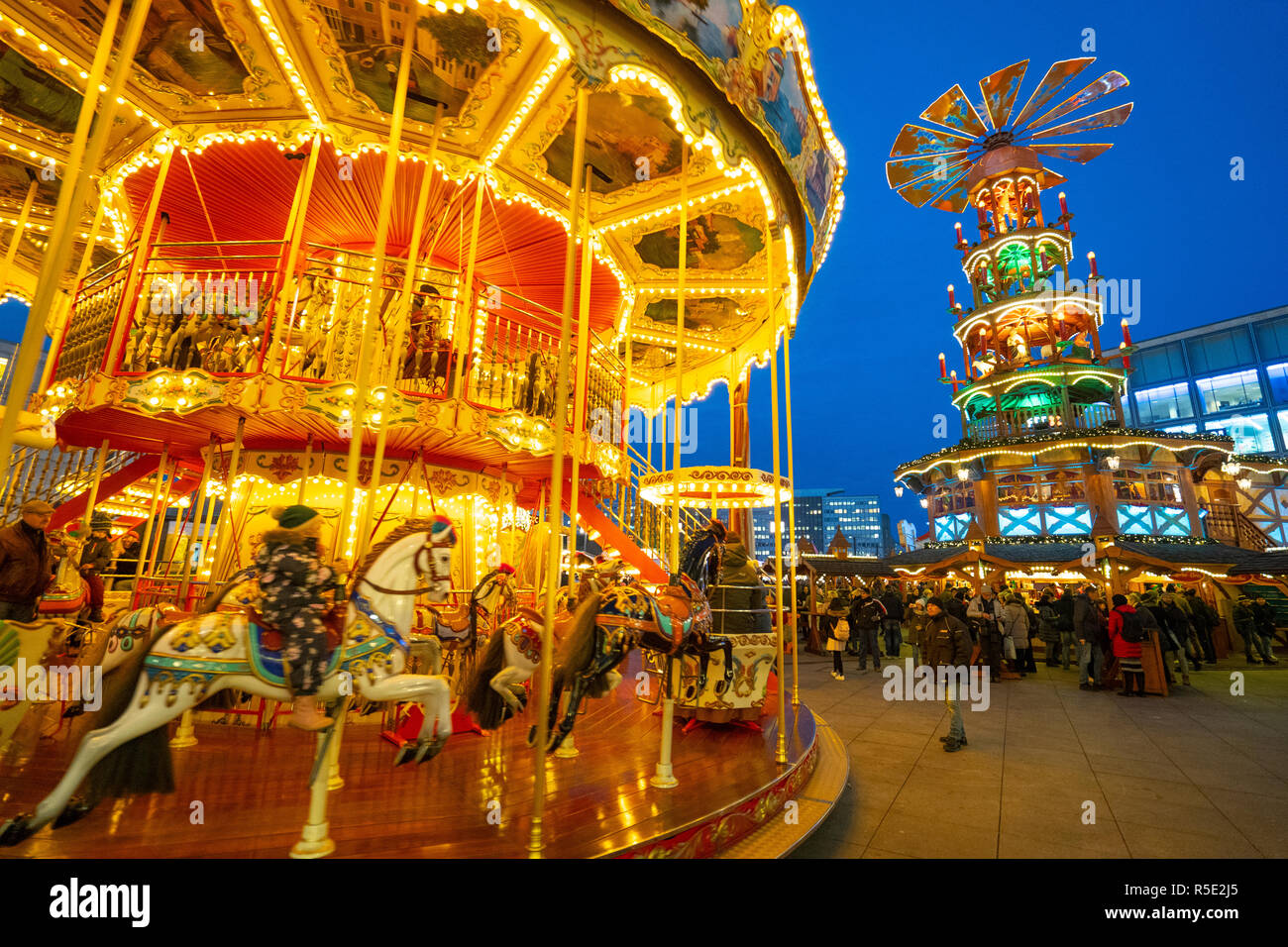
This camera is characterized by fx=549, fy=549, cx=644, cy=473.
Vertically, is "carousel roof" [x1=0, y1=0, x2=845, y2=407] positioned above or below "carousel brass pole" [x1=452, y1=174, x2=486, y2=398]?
above

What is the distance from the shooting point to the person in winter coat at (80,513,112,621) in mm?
5293

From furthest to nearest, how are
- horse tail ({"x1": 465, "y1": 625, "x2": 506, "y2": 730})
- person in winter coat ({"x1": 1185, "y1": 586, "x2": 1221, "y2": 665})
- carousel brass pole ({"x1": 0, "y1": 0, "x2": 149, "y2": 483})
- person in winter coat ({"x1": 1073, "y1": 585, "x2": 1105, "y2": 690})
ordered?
person in winter coat ({"x1": 1185, "y1": 586, "x2": 1221, "y2": 665}) < person in winter coat ({"x1": 1073, "y1": 585, "x2": 1105, "y2": 690}) < horse tail ({"x1": 465, "y1": 625, "x2": 506, "y2": 730}) < carousel brass pole ({"x1": 0, "y1": 0, "x2": 149, "y2": 483})

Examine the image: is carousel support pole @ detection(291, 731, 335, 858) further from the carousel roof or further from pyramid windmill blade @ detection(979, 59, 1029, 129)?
pyramid windmill blade @ detection(979, 59, 1029, 129)

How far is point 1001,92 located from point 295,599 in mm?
36877

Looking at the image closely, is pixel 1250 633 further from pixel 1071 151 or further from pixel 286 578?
pixel 1071 151

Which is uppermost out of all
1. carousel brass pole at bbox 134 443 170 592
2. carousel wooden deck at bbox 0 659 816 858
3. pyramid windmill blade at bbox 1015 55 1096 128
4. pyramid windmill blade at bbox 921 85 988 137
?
pyramid windmill blade at bbox 921 85 988 137

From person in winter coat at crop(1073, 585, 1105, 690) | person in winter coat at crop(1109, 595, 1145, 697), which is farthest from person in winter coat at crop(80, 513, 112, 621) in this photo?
person in winter coat at crop(1073, 585, 1105, 690)

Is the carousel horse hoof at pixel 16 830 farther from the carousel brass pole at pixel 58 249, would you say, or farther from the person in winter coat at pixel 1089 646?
the person in winter coat at pixel 1089 646

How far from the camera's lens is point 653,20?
14.5 ft

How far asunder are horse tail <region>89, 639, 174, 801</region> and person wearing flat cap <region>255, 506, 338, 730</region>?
24.8 inches

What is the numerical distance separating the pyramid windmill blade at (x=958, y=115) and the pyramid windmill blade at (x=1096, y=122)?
9.43ft

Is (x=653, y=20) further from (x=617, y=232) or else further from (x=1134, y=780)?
(x=1134, y=780)

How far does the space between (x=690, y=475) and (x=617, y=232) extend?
4.76 metres

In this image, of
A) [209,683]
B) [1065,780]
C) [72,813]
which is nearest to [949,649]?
[1065,780]
